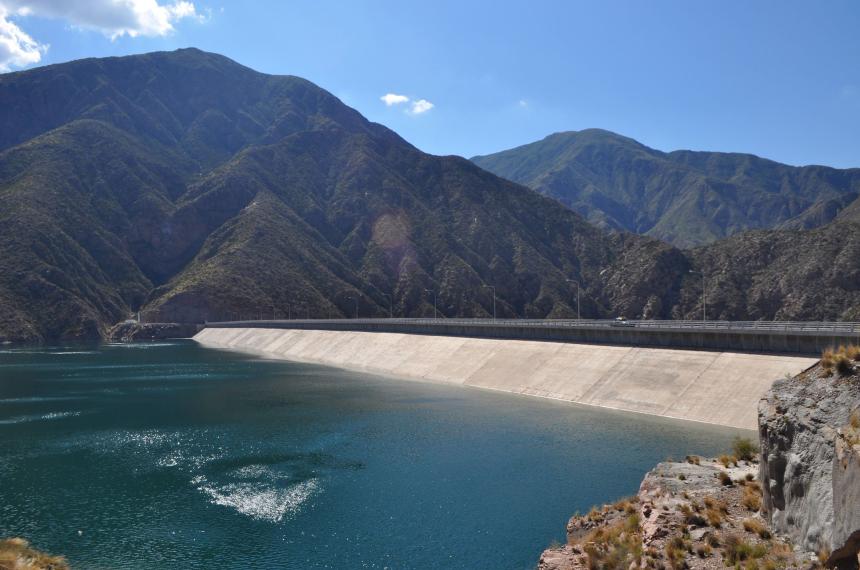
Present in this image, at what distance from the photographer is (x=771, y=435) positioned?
17.8m

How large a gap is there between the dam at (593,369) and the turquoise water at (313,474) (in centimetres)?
297

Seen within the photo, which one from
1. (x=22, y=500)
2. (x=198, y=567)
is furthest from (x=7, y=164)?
(x=198, y=567)

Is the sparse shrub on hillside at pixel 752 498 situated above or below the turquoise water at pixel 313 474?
above

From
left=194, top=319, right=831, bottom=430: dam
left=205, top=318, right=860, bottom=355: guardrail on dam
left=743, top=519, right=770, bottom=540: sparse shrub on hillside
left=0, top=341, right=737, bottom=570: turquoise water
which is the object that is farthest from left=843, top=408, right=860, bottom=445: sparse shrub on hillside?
left=205, top=318, right=860, bottom=355: guardrail on dam

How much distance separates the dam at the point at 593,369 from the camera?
4622 cm

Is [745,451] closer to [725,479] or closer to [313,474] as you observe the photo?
[725,479]

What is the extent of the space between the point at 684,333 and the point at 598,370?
27.6 feet

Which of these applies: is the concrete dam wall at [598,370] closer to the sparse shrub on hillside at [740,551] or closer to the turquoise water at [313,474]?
the turquoise water at [313,474]

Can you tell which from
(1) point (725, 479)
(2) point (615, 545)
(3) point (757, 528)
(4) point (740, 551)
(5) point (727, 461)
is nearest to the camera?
(4) point (740, 551)

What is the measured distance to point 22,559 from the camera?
18.2 metres

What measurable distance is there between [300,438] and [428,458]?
10.9 m

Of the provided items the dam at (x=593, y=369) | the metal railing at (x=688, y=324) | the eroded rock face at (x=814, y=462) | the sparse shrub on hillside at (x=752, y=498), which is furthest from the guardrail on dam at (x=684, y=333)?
the eroded rock face at (x=814, y=462)

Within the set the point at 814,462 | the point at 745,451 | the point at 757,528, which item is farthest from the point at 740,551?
the point at 745,451

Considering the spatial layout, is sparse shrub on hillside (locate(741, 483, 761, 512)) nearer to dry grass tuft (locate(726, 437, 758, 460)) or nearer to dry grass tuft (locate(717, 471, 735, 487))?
dry grass tuft (locate(717, 471, 735, 487))
